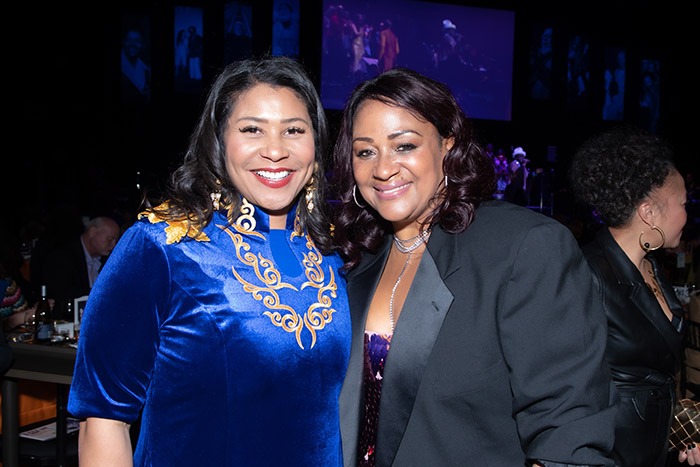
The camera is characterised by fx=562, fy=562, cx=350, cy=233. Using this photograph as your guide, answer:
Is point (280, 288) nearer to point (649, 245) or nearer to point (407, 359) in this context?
point (407, 359)

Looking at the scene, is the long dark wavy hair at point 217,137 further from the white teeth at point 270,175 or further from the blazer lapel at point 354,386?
the blazer lapel at point 354,386

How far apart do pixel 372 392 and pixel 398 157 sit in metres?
0.64

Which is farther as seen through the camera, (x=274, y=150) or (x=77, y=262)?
(x=77, y=262)

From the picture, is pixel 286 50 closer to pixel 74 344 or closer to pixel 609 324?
pixel 74 344

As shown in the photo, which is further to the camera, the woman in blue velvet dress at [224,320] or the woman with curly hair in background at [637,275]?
the woman with curly hair in background at [637,275]

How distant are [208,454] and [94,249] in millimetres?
3634

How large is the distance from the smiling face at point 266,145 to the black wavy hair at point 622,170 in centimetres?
112

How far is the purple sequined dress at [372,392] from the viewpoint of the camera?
4.96 ft

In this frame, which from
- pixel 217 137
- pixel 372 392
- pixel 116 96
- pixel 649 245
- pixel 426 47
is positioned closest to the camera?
pixel 372 392

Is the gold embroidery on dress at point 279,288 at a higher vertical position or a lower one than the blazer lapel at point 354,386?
higher

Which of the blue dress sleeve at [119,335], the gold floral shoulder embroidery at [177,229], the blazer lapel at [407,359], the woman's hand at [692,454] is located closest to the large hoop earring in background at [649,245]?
the woman's hand at [692,454]

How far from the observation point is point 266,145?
1.58 metres

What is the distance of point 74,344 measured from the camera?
10.1ft

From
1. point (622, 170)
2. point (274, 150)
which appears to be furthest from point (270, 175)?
point (622, 170)
